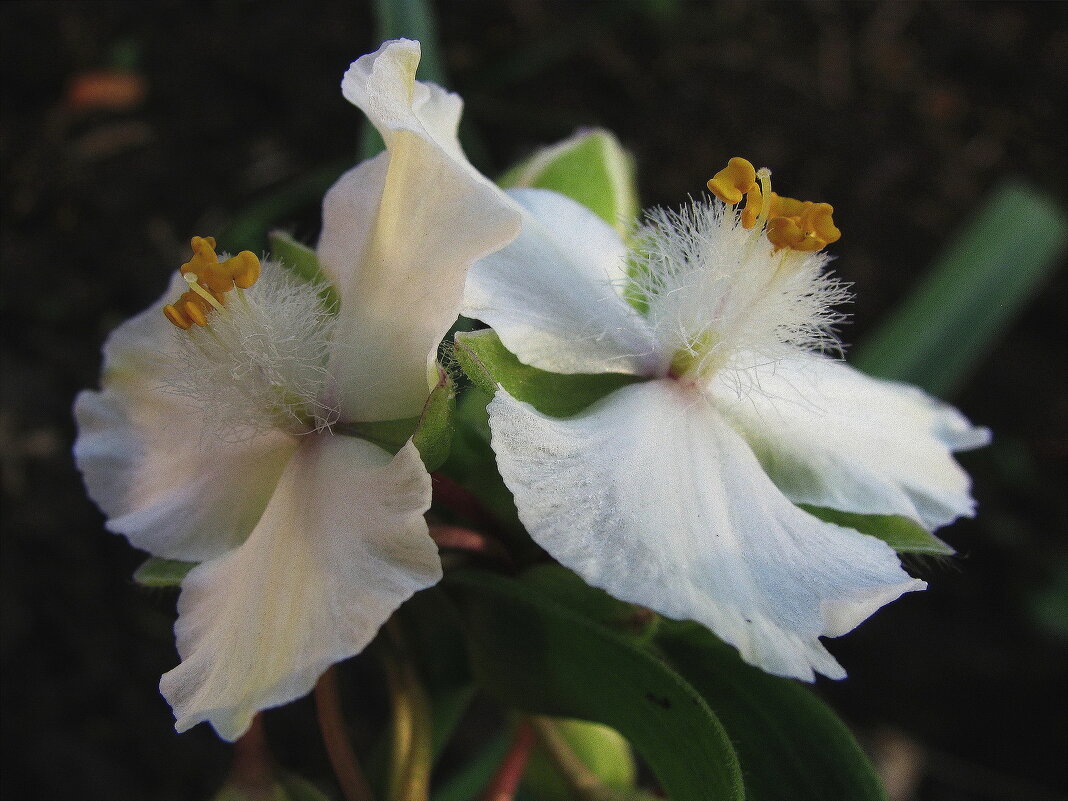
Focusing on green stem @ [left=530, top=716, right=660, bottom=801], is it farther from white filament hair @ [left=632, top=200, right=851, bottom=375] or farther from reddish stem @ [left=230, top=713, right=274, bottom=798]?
white filament hair @ [left=632, top=200, right=851, bottom=375]

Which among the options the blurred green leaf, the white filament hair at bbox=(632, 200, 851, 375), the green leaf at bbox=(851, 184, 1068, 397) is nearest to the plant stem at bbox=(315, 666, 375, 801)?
the white filament hair at bbox=(632, 200, 851, 375)

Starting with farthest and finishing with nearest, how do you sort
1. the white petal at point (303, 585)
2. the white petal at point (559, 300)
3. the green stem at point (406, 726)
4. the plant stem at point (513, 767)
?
the plant stem at point (513, 767), the green stem at point (406, 726), the white petal at point (559, 300), the white petal at point (303, 585)

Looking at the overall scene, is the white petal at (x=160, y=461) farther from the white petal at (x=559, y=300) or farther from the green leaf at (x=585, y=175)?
the green leaf at (x=585, y=175)

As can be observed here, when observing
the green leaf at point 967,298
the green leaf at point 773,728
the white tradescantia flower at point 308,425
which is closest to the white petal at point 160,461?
the white tradescantia flower at point 308,425

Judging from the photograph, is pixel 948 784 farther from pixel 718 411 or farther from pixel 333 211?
pixel 333 211

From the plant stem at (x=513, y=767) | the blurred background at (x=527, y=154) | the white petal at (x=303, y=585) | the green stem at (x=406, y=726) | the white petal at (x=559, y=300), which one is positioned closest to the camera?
the white petal at (x=303, y=585)

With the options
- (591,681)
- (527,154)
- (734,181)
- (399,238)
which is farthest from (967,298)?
(399,238)

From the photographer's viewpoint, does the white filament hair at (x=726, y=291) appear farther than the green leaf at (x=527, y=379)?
Yes

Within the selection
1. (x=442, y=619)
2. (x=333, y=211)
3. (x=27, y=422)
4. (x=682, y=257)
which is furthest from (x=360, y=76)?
(x=27, y=422)
